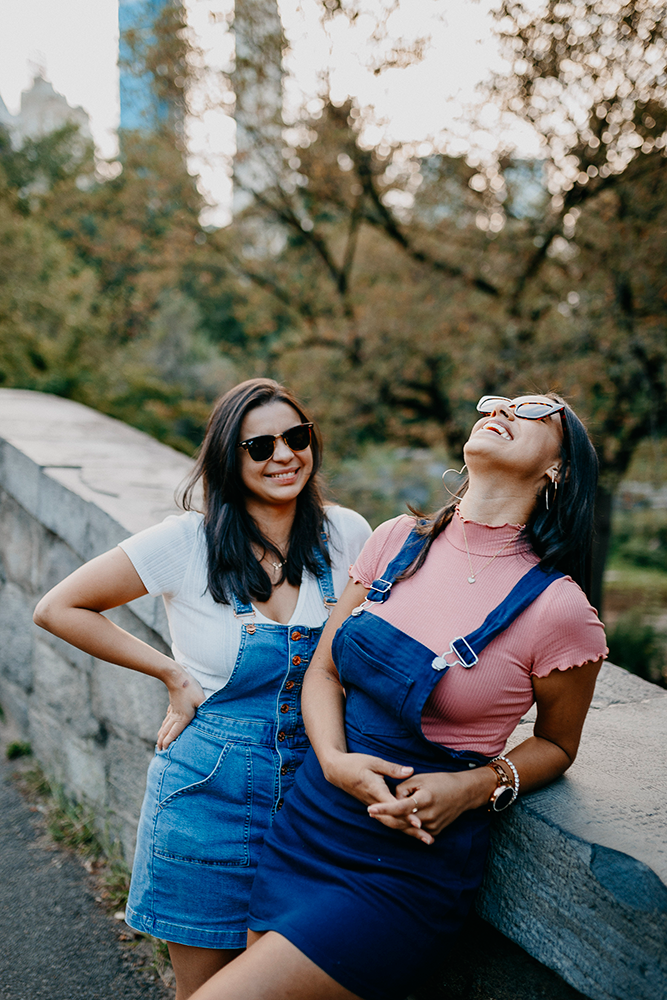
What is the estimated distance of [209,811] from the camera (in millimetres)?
1766

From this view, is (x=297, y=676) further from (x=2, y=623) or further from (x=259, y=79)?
(x=259, y=79)

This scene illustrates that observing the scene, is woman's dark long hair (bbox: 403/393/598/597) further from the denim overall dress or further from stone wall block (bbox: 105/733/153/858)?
stone wall block (bbox: 105/733/153/858)

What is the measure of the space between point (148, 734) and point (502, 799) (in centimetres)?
151

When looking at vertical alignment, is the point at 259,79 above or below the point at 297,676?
above

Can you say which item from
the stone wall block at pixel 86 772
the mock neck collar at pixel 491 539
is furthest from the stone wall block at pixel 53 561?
the mock neck collar at pixel 491 539

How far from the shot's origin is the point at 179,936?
172 centimetres

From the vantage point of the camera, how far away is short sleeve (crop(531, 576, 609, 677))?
1446mm

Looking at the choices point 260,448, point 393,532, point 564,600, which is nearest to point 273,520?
point 260,448

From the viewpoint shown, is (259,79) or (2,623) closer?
(2,623)

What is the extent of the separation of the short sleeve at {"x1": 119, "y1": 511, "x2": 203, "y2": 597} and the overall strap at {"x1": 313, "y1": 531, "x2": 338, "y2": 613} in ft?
1.07

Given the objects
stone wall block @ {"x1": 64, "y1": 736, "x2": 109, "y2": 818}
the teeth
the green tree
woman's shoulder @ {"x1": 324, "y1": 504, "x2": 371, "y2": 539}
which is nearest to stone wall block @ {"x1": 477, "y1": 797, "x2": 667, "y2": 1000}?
the teeth

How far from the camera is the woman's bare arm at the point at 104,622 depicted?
1.86 metres

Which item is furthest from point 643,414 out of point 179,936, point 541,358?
point 179,936

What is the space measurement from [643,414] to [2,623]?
518 centimetres
